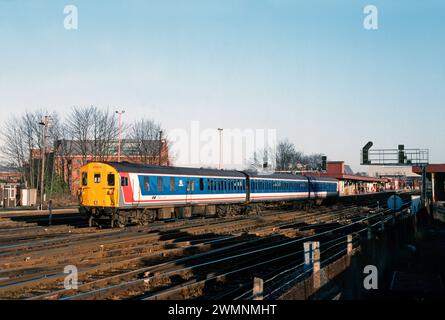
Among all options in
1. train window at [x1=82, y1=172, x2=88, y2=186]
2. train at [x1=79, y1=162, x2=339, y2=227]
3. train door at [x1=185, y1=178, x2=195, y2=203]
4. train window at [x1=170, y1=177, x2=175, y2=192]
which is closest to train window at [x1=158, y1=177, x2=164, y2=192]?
train at [x1=79, y1=162, x2=339, y2=227]

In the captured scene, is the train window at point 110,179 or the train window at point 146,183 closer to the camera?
the train window at point 110,179

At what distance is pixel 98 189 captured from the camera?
22.6 meters

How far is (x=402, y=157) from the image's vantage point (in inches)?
1307

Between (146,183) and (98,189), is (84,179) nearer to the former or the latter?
(98,189)

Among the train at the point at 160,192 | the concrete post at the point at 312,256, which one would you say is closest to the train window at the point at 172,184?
the train at the point at 160,192

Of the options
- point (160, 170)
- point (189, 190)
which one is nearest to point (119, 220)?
point (160, 170)

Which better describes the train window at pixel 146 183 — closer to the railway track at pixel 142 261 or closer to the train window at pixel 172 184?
the train window at pixel 172 184

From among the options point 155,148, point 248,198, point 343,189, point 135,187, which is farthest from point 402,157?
point 343,189

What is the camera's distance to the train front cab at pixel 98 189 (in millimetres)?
21969

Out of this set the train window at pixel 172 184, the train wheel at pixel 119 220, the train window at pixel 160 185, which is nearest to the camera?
the train wheel at pixel 119 220

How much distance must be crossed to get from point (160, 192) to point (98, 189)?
327 cm

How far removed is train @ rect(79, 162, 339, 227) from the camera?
73.2ft

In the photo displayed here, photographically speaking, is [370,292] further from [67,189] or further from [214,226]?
[67,189]
